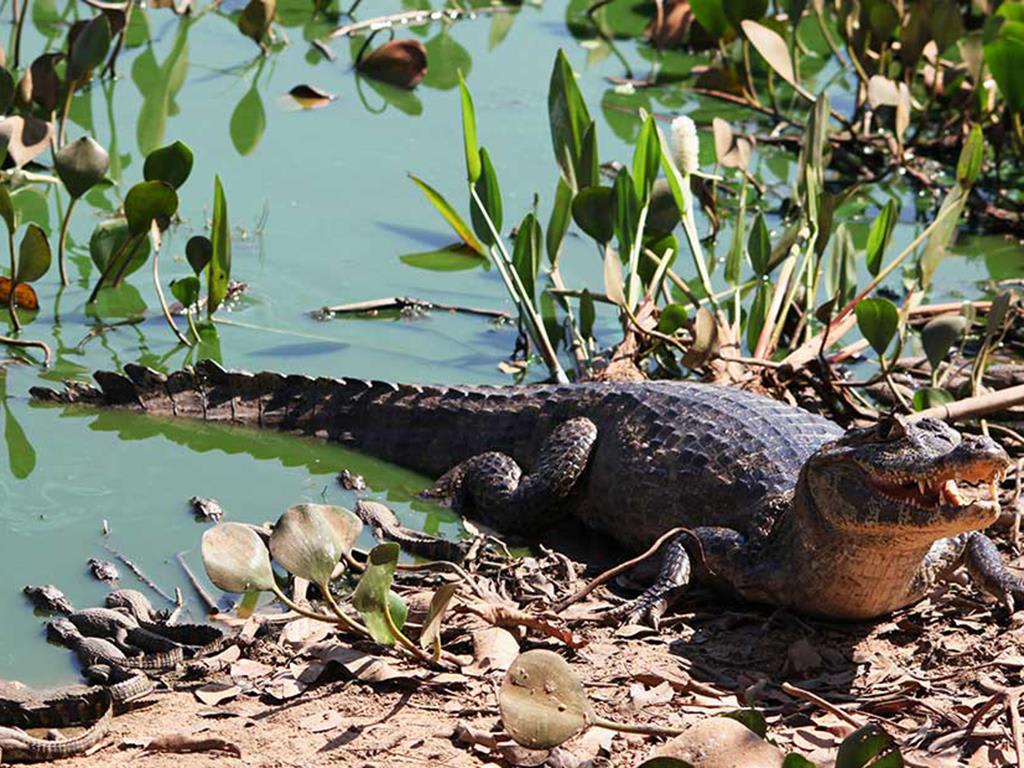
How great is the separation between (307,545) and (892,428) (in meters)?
1.60

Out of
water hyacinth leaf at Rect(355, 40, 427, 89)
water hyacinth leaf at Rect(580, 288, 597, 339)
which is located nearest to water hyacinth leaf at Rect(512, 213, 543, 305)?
water hyacinth leaf at Rect(580, 288, 597, 339)

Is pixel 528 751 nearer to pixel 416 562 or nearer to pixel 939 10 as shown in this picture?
pixel 416 562

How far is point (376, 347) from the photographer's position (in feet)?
23.7

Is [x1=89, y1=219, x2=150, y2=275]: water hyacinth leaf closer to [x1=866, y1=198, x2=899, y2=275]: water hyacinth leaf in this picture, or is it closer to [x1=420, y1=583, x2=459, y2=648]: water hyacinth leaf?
[x1=866, y1=198, x2=899, y2=275]: water hyacinth leaf

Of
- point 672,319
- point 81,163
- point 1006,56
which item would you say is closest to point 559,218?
point 672,319

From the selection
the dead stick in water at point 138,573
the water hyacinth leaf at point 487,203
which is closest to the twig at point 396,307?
the water hyacinth leaf at point 487,203

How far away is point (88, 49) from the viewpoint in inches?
307

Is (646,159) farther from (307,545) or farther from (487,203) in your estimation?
(307,545)

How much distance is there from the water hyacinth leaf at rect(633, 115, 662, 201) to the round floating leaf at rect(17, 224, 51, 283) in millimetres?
2352

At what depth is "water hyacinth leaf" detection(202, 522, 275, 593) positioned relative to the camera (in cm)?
428

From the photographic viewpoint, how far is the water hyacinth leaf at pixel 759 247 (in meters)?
6.75

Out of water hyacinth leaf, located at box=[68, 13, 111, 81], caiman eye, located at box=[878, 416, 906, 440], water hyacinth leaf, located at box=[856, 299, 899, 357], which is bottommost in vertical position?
water hyacinth leaf, located at box=[856, 299, 899, 357]

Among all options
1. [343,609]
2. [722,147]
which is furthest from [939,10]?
[343,609]

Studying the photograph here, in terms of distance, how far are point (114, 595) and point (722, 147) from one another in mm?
3586
